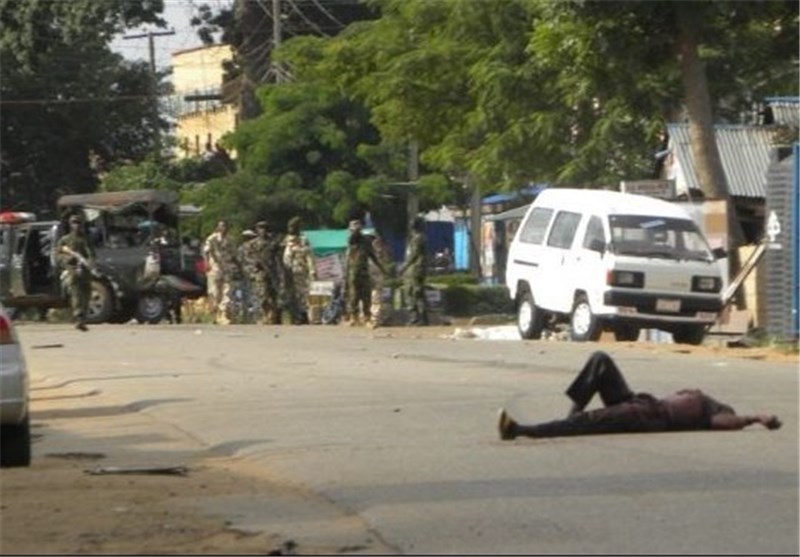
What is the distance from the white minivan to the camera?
28312mm

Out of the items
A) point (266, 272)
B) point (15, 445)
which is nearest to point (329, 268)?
point (266, 272)

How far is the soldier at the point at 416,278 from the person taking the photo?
34.6 meters

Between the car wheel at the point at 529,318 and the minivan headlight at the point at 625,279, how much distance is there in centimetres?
232

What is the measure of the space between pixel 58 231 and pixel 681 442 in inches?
1044

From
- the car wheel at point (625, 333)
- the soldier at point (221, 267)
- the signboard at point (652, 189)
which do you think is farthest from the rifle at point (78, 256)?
the car wheel at point (625, 333)

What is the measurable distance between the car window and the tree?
98.7 ft

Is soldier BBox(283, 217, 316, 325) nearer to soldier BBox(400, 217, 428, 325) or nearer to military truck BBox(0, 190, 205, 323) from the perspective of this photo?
soldier BBox(400, 217, 428, 325)

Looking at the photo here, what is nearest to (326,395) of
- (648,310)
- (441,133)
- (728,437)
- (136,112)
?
(728,437)

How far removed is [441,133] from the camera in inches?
1741

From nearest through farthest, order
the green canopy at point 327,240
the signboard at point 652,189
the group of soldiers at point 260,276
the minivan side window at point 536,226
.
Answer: the minivan side window at point 536,226 < the signboard at point 652,189 < the group of soldiers at point 260,276 < the green canopy at point 327,240

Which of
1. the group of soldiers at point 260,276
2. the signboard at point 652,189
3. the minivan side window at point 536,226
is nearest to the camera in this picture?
the minivan side window at point 536,226

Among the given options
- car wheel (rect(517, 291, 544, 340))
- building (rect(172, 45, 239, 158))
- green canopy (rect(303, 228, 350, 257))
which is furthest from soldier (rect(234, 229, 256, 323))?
building (rect(172, 45, 239, 158))

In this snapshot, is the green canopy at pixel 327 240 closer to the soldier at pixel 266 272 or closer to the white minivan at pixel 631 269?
the soldier at pixel 266 272

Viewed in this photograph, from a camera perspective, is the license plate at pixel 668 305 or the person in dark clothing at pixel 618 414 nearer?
the person in dark clothing at pixel 618 414
